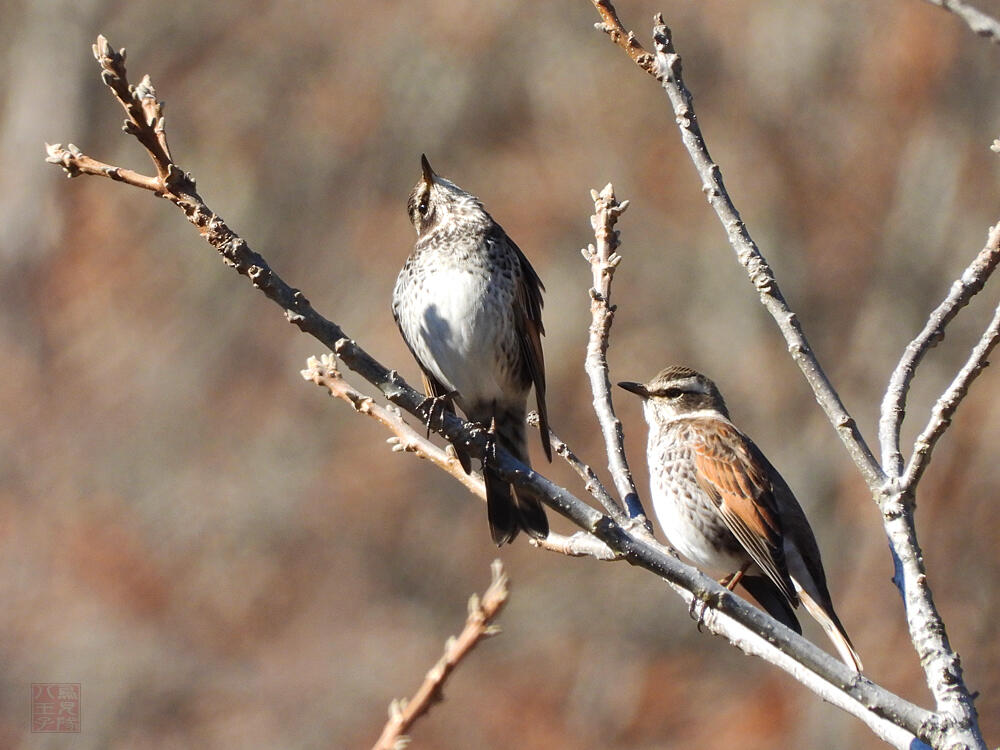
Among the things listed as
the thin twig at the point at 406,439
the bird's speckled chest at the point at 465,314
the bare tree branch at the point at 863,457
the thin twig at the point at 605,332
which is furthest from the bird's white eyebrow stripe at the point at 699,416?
the bare tree branch at the point at 863,457

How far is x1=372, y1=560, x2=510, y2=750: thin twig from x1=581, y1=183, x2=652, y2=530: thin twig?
4.92ft

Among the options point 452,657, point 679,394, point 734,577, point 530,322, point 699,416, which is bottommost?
point 452,657

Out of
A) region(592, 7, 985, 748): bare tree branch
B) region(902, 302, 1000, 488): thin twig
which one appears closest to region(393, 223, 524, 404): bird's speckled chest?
region(592, 7, 985, 748): bare tree branch

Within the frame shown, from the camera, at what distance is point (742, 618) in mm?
2049

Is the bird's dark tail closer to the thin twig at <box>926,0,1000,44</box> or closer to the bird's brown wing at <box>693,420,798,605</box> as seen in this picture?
the bird's brown wing at <box>693,420,798,605</box>

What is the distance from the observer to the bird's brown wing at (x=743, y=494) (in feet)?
13.3

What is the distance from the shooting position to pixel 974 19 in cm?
166

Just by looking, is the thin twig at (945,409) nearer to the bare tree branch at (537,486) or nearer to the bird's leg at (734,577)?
the bare tree branch at (537,486)

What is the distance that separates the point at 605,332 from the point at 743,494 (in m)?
1.46

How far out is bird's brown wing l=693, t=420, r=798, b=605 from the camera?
4062 mm

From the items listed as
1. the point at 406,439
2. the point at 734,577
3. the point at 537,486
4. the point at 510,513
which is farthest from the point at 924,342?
the point at 734,577

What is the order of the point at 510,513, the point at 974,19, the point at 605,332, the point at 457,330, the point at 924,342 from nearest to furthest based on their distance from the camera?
1. the point at 974,19
2. the point at 924,342
3. the point at 605,332
4. the point at 510,513
5. the point at 457,330

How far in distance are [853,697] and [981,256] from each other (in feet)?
3.08

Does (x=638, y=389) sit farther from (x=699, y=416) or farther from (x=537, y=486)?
(x=537, y=486)
